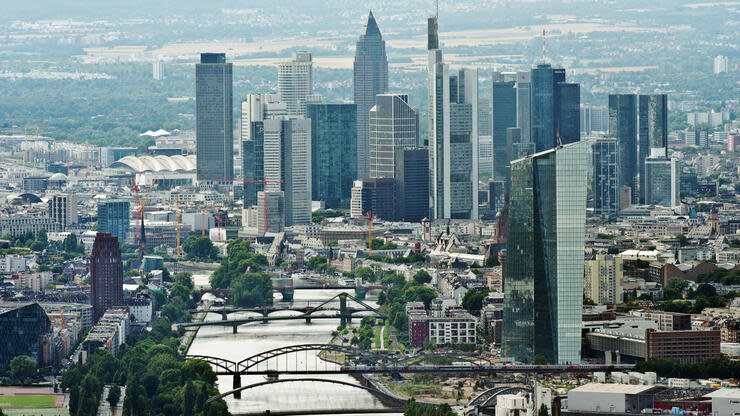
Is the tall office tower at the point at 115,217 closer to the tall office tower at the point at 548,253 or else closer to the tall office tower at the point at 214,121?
the tall office tower at the point at 214,121

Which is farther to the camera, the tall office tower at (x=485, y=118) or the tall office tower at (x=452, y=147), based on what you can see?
the tall office tower at (x=485, y=118)

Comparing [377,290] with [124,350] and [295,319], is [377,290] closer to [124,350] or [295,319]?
[295,319]

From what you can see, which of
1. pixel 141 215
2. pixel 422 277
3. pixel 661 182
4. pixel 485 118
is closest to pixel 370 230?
pixel 141 215

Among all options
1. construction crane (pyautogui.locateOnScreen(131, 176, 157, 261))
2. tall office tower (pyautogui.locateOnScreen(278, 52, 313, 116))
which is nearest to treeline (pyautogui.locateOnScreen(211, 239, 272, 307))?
construction crane (pyautogui.locateOnScreen(131, 176, 157, 261))

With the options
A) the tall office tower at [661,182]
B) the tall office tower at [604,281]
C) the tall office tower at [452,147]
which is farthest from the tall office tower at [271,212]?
the tall office tower at [604,281]

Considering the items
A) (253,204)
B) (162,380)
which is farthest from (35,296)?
(253,204)
